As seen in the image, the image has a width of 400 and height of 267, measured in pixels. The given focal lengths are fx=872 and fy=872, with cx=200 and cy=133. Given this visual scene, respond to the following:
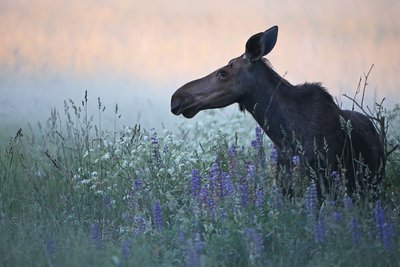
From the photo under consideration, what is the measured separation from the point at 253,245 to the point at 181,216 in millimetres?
1590

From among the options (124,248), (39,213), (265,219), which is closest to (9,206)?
(39,213)

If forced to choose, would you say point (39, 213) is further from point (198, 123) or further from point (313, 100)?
point (198, 123)

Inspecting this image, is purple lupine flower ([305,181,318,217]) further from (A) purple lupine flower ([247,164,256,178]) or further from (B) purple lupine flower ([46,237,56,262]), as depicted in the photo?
(B) purple lupine flower ([46,237,56,262])

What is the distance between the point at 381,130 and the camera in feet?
30.1

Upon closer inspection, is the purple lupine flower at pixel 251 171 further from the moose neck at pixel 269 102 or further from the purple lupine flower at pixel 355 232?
the moose neck at pixel 269 102

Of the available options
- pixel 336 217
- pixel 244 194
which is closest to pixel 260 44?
pixel 244 194

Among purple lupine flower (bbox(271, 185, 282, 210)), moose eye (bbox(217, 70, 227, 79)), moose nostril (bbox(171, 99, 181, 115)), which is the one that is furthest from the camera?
moose eye (bbox(217, 70, 227, 79))

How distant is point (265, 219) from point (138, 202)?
1.64 meters

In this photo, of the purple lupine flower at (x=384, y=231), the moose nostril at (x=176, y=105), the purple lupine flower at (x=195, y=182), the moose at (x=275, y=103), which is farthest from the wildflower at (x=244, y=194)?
the moose nostril at (x=176, y=105)

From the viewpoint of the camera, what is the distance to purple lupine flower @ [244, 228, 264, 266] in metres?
5.90

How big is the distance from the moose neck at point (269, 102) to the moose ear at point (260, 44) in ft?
0.34

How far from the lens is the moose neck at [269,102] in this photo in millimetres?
8656

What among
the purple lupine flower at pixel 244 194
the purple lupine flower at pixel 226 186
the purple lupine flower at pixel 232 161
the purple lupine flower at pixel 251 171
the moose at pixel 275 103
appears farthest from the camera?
the moose at pixel 275 103

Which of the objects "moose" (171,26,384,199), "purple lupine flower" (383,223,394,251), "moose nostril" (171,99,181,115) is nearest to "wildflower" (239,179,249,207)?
"purple lupine flower" (383,223,394,251)
